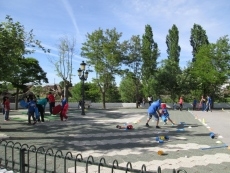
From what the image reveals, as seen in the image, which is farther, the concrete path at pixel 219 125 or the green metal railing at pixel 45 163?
the concrete path at pixel 219 125

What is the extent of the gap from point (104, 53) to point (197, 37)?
1794 centimetres

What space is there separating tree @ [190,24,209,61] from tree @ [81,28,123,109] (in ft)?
49.6

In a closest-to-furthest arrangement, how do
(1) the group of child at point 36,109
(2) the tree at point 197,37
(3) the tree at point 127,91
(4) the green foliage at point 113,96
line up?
(1) the group of child at point 36,109, (2) the tree at point 197,37, (3) the tree at point 127,91, (4) the green foliage at point 113,96

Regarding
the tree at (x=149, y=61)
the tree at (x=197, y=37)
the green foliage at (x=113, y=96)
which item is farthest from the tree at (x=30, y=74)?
the tree at (x=197, y=37)

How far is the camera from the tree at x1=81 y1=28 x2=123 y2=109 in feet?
114

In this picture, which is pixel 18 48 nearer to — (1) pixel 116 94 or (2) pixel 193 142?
(2) pixel 193 142

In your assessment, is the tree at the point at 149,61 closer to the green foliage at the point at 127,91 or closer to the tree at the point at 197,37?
the tree at the point at 197,37

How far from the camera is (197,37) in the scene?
44188 mm

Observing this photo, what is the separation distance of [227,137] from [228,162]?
419cm

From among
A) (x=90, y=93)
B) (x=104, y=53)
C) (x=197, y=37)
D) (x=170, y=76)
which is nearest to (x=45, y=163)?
(x=104, y=53)

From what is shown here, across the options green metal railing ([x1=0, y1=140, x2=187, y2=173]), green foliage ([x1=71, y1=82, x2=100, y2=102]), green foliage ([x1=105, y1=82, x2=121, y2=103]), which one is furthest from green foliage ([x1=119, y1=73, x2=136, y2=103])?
green metal railing ([x1=0, y1=140, x2=187, y2=173])

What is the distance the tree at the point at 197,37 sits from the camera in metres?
43.9

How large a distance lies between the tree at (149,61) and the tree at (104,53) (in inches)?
169

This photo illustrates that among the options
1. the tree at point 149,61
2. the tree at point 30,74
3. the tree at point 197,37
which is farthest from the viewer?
the tree at point 197,37
